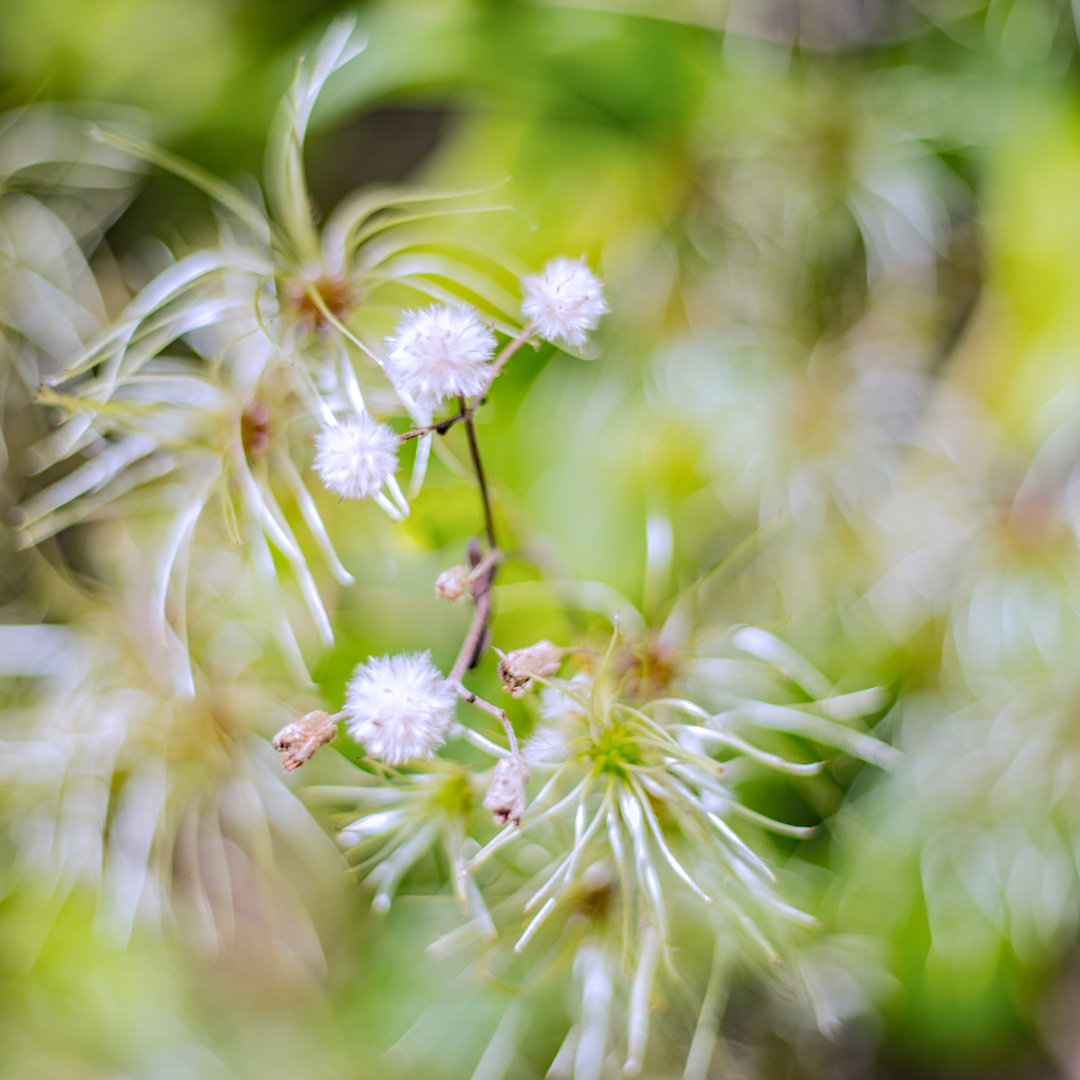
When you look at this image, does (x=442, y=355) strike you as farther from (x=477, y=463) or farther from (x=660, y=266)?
(x=660, y=266)

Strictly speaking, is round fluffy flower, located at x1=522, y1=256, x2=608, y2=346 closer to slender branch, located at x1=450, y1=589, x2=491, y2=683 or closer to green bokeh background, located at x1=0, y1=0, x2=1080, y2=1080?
slender branch, located at x1=450, y1=589, x2=491, y2=683

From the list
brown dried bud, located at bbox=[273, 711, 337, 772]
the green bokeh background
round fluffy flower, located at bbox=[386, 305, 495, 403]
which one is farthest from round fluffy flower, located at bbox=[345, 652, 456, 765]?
the green bokeh background

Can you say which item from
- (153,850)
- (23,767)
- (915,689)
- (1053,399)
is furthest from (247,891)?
(1053,399)

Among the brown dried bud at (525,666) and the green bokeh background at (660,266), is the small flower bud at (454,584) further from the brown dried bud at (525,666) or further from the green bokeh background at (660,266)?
the green bokeh background at (660,266)

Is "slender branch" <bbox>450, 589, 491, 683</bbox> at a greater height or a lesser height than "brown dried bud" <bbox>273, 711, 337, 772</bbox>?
greater

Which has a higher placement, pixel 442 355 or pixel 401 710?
pixel 442 355

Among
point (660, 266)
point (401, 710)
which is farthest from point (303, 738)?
point (660, 266)

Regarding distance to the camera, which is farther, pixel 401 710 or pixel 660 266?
pixel 660 266
